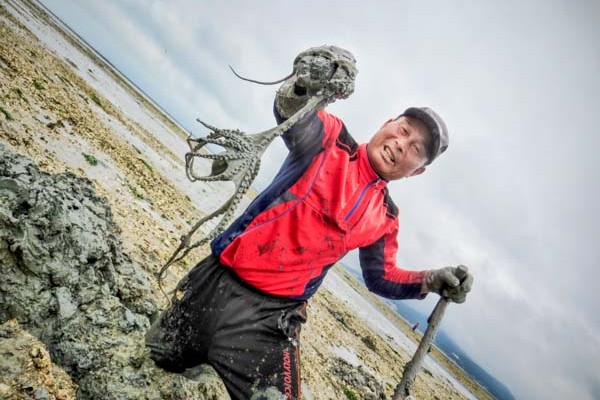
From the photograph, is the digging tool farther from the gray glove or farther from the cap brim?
the cap brim

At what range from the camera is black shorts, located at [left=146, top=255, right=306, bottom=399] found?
240 cm

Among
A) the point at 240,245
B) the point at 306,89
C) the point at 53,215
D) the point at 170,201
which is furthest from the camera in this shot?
the point at 170,201

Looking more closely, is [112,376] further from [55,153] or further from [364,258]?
[55,153]

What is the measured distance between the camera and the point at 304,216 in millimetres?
2406

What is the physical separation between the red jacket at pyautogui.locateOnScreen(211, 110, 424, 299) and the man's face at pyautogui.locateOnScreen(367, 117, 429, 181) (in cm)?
10

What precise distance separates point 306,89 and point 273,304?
1.62 meters

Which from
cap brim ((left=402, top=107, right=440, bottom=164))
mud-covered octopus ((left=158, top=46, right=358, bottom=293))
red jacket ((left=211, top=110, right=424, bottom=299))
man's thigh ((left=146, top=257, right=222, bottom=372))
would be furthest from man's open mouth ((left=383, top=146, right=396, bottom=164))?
man's thigh ((left=146, top=257, right=222, bottom=372))

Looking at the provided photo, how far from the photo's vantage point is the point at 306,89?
192cm

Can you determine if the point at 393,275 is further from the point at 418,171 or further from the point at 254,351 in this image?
the point at 254,351

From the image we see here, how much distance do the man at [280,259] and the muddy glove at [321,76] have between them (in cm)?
26

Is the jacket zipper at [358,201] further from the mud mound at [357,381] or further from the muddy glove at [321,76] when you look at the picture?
the mud mound at [357,381]

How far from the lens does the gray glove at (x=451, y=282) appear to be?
9.60ft

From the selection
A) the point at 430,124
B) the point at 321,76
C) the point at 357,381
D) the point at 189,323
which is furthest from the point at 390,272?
the point at 357,381

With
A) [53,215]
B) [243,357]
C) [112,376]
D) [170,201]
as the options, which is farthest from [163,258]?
[170,201]
